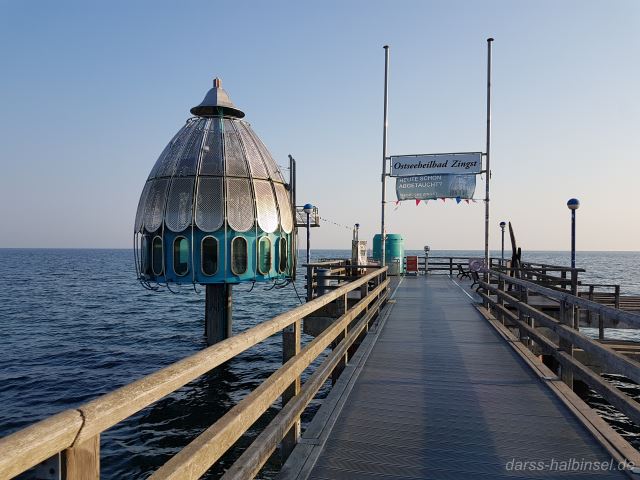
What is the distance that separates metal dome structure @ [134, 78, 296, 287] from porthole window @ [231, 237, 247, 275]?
3 centimetres

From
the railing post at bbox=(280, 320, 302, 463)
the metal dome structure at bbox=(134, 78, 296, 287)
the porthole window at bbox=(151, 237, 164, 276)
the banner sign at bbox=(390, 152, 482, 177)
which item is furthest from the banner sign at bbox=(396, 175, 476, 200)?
the railing post at bbox=(280, 320, 302, 463)

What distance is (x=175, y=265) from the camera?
58.3 ft

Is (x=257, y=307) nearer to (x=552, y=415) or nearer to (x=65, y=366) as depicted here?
(x=65, y=366)

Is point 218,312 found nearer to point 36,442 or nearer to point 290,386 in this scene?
point 290,386

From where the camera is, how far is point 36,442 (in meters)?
1.56

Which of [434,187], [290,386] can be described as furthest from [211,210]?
[290,386]

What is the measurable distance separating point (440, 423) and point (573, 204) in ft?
51.3

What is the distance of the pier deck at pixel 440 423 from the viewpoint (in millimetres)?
4242

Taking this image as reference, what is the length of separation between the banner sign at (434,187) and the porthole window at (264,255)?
622cm

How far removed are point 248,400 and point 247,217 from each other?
1481 cm

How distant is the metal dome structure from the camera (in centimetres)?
1753

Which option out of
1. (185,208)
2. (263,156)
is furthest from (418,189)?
(185,208)

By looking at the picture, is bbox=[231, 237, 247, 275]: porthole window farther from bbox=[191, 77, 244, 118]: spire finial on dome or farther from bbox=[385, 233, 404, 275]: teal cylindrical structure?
bbox=[385, 233, 404, 275]: teal cylindrical structure

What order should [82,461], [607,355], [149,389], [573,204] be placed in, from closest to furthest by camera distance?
[82,461], [149,389], [607,355], [573,204]
